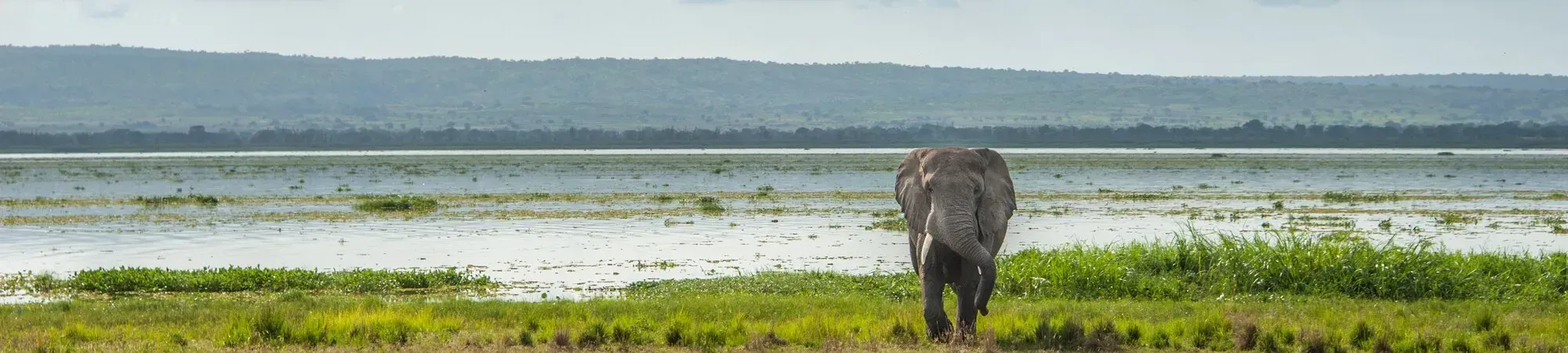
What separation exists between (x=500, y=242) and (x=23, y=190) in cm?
3715

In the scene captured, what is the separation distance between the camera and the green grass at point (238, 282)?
2053cm

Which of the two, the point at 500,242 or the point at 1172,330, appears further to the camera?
the point at 500,242

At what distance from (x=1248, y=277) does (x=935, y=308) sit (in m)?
6.92

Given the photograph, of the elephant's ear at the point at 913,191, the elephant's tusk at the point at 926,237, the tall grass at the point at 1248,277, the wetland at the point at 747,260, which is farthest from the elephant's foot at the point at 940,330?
the tall grass at the point at 1248,277

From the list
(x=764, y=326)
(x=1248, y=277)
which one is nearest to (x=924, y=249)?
(x=764, y=326)

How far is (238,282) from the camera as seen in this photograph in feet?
68.0

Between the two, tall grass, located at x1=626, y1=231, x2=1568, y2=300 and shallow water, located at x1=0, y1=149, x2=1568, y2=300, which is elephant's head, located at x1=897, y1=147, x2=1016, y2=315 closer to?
tall grass, located at x1=626, y1=231, x2=1568, y2=300

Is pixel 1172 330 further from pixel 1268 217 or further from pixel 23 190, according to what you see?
pixel 23 190

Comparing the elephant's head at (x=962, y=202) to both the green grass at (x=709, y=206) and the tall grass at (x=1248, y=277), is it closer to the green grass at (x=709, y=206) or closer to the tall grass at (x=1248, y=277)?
the tall grass at (x=1248, y=277)

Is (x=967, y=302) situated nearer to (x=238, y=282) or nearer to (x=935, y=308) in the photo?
(x=935, y=308)

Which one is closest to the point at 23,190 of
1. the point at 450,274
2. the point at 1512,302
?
the point at 450,274

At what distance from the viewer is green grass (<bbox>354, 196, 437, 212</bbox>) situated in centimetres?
4356

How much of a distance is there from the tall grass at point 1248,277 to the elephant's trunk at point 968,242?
5513 mm

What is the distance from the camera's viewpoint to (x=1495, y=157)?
368ft
